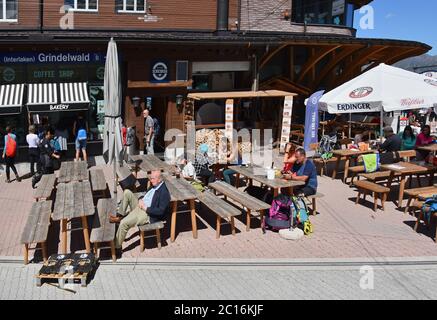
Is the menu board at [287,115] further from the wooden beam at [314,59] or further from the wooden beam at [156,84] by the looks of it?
the wooden beam at [314,59]

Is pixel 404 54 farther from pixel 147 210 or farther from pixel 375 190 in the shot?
pixel 147 210

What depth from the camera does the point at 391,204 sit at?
12.0 m

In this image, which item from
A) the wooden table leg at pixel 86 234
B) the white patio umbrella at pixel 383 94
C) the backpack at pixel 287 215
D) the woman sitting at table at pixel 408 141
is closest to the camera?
the wooden table leg at pixel 86 234

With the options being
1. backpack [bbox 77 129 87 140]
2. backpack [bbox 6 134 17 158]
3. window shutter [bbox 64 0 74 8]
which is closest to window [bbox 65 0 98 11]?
window shutter [bbox 64 0 74 8]

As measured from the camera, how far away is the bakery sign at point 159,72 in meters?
17.7

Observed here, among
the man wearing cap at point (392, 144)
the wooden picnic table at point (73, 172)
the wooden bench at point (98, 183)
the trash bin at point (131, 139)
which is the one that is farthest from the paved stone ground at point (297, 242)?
the trash bin at point (131, 139)

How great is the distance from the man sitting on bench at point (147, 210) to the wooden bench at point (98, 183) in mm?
2355

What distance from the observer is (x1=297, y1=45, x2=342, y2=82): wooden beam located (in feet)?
67.6

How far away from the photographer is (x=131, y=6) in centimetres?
1858

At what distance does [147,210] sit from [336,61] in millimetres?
15769

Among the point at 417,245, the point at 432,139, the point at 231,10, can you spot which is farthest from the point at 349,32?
the point at 417,245

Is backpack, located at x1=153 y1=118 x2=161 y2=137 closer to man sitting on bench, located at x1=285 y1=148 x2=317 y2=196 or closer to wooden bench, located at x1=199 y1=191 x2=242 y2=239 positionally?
Result: wooden bench, located at x1=199 y1=191 x2=242 y2=239

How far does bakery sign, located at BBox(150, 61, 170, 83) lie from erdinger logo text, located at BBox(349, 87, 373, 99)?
6943 mm
